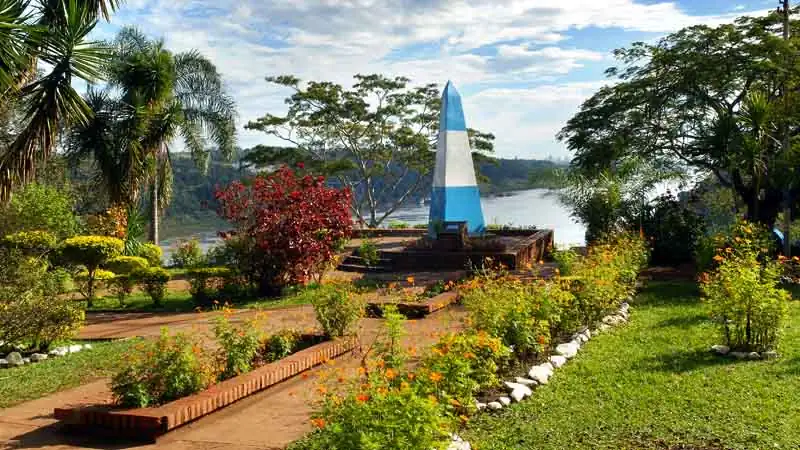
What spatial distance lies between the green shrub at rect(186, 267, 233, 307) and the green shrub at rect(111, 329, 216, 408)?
20.4 ft

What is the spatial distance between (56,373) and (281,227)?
17.2 feet

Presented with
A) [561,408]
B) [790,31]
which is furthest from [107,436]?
[790,31]

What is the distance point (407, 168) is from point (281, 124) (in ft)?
17.3

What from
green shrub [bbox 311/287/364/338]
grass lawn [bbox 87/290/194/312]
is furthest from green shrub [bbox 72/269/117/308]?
green shrub [bbox 311/287/364/338]

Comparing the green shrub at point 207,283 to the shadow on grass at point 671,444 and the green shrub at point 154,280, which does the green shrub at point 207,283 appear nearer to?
the green shrub at point 154,280

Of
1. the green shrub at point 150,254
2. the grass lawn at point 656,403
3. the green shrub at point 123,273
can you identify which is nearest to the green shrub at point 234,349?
the grass lawn at point 656,403

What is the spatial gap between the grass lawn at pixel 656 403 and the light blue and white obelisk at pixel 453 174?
32.6 ft

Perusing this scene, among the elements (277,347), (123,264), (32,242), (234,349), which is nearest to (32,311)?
(277,347)

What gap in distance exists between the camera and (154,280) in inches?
451

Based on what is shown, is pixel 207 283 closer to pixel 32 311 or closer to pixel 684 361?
pixel 32 311

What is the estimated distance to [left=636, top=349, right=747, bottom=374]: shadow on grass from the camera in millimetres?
6797

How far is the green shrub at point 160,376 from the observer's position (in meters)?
5.24

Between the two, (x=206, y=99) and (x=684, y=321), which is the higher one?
(x=206, y=99)

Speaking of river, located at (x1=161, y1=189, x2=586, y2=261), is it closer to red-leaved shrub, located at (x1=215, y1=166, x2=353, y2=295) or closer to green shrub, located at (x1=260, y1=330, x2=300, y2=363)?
red-leaved shrub, located at (x1=215, y1=166, x2=353, y2=295)
